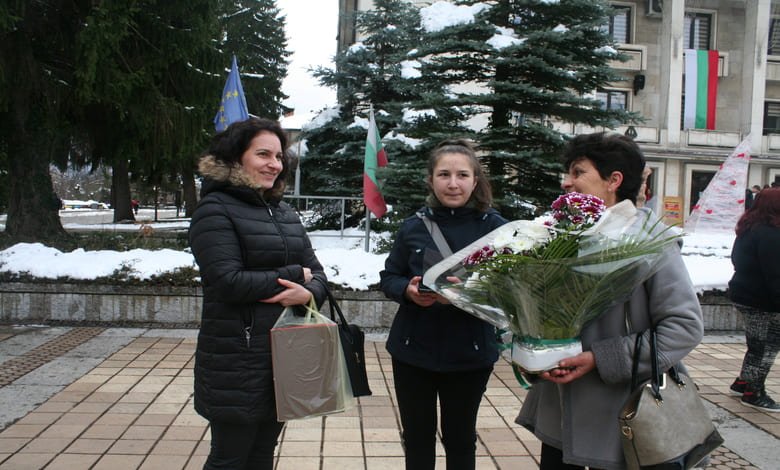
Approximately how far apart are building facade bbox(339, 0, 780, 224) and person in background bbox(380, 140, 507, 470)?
25.0 m

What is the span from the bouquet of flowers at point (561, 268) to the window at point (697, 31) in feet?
105

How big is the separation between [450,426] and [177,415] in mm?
2471

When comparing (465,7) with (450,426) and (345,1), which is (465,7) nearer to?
(450,426)

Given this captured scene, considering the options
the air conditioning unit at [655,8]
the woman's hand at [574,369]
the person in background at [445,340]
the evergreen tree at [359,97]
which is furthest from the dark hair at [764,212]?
the air conditioning unit at [655,8]

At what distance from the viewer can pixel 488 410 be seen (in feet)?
15.6

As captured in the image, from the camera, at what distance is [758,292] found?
192 inches

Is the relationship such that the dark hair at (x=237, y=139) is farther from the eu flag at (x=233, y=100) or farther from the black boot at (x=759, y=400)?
the eu flag at (x=233, y=100)

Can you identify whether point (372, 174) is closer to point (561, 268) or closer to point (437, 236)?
point (437, 236)

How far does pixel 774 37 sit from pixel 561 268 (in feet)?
114

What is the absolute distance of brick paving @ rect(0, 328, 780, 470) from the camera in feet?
12.2

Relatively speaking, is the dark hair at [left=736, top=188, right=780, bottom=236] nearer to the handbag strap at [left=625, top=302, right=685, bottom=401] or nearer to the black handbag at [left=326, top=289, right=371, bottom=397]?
the handbag strap at [left=625, top=302, right=685, bottom=401]

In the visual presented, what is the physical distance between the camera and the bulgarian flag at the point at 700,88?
2705 cm

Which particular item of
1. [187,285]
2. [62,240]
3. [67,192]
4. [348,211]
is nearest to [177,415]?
[187,285]

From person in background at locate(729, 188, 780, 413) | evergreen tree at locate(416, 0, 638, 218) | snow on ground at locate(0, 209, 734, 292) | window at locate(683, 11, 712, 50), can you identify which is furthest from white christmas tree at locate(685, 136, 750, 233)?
window at locate(683, 11, 712, 50)
